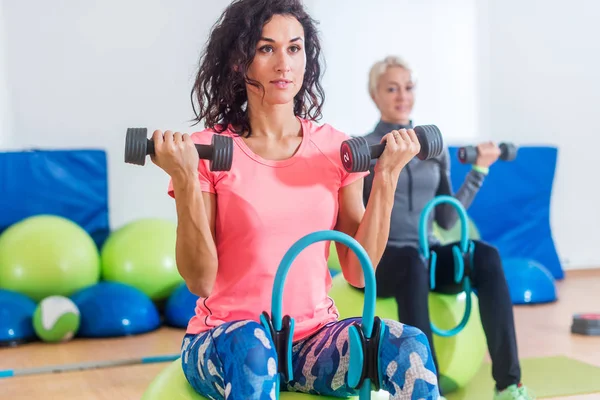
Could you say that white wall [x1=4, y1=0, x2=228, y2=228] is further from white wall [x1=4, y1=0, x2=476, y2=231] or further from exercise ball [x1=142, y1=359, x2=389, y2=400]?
exercise ball [x1=142, y1=359, x2=389, y2=400]

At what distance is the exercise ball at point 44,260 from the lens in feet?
15.1

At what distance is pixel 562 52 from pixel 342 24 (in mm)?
1795

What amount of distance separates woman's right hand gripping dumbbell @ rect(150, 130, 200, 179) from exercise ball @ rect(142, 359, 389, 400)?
0.48 meters

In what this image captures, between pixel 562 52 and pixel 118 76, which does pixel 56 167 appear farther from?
pixel 562 52

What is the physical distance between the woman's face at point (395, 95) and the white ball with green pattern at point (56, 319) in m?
1.97

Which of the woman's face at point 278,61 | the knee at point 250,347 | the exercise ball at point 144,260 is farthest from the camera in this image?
the exercise ball at point 144,260

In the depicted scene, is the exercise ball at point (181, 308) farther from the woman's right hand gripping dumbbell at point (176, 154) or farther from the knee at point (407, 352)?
the knee at point (407, 352)

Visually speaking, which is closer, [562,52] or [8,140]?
[8,140]

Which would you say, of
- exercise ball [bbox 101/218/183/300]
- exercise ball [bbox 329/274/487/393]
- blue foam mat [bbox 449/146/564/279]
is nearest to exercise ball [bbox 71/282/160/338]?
exercise ball [bbox 101/218/183/300]

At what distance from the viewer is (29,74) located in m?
5.29

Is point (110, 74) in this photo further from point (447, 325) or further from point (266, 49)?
point (266, 49)

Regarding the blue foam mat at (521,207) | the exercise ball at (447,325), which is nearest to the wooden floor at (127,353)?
the exercise ball at (447,325)

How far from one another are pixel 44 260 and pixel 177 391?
2.91 metres

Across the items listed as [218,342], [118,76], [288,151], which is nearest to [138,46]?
[118,76]
